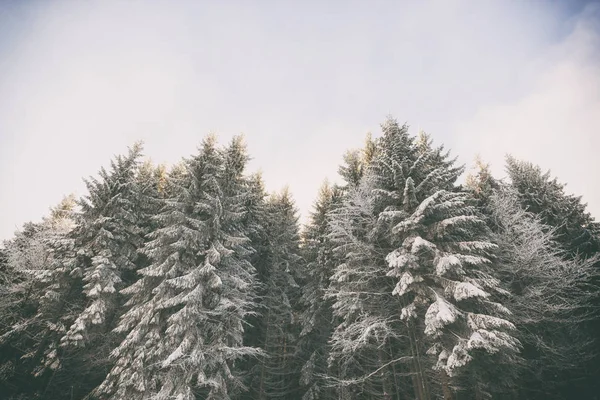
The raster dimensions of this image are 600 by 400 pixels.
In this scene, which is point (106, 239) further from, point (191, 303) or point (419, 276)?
point (419, 276)

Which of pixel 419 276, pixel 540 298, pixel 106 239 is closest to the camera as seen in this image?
pixel 419 276

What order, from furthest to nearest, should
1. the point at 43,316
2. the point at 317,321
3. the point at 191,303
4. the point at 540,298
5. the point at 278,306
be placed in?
the point at 278,306 < the point at 317,321 < the point at 43,316 < the point at 540,298 < the point at 191,303

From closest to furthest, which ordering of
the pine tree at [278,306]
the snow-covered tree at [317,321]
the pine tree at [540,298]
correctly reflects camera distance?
the pine tree at [540,298] < the snow-covered tree at [317,321] < the pine tree at [278,306]

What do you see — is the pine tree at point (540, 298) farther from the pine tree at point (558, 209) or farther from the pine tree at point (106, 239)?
the pine tree at point (106, 239)

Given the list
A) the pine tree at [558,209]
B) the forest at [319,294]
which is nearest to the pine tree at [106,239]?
the forest at [319,294]

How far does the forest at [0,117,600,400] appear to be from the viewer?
9.82 meters

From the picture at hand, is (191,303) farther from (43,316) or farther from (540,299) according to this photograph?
(540,299)

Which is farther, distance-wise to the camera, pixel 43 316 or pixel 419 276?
pixel 43 316

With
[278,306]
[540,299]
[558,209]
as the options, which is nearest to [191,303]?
[278,306]

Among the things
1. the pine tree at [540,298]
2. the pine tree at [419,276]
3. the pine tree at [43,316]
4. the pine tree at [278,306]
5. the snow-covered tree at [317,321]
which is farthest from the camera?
the pine tree at [278,306]

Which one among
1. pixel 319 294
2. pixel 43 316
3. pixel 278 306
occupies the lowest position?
pixel 43 316

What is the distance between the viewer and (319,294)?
16375mm

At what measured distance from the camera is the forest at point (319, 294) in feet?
32.2

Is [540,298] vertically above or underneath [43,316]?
above
